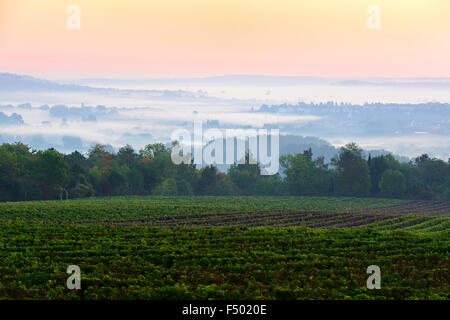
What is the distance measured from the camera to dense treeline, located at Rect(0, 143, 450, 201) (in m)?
118

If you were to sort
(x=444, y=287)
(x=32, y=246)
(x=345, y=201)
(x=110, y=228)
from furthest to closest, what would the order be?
1. (x=345, y=201)
2. (x=110, y=228)
3. (x=32, y=246)
4. (x=444, y=287)

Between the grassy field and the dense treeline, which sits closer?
the grassy field

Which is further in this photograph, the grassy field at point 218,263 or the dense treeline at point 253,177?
the dense treeline at point 253,177

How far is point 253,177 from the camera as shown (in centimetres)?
14512

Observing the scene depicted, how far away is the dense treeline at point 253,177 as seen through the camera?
118 m

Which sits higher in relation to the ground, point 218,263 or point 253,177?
point 253,177

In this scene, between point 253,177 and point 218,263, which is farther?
point 253,177

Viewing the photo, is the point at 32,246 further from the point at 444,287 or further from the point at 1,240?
the point at 444,287

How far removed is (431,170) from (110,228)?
11259cm

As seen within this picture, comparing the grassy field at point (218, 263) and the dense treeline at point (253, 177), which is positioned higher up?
the dense treeline at point (253, 177)

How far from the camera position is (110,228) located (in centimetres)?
4541

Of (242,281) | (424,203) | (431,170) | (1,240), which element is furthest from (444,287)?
(431,170)

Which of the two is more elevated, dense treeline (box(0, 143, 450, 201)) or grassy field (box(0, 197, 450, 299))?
dense treeline (box(0, 143, 450, 201))
